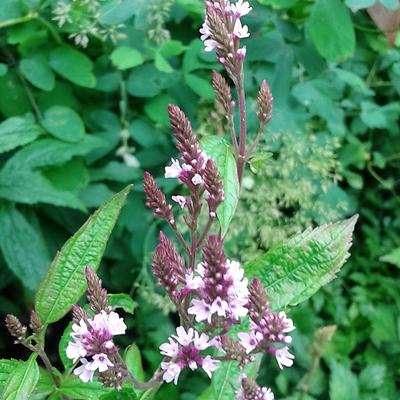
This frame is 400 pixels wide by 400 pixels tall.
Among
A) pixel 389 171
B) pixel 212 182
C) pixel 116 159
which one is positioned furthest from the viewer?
pixel 389 171

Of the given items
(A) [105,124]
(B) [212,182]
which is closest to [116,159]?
(A) [105,124]

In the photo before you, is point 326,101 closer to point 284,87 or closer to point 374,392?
point 284,87

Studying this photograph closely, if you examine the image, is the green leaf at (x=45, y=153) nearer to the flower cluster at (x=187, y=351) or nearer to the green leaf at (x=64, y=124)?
the green leaf at (x=64, y=124)

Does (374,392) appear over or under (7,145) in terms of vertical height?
under

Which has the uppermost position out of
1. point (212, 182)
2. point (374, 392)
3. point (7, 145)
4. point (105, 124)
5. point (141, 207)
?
point (212, 182)

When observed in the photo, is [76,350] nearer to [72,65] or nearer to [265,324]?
[265,324]

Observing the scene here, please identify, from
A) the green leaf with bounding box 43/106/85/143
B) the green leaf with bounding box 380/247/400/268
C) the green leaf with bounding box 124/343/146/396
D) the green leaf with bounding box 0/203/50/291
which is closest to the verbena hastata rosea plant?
the green leaf with bounding box 124/343/146/396

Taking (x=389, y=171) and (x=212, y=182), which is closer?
(x=212, y=182)

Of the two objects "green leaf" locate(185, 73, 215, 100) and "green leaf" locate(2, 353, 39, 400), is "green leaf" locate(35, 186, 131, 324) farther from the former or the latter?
"green leaf" locate(185, 73, 215, 100)
